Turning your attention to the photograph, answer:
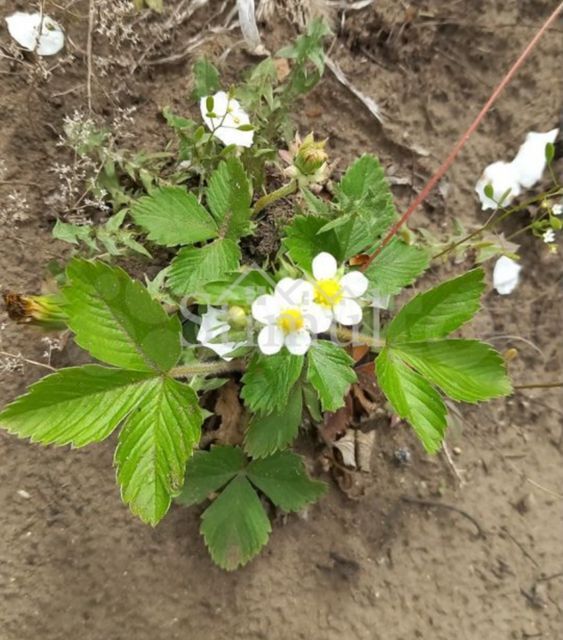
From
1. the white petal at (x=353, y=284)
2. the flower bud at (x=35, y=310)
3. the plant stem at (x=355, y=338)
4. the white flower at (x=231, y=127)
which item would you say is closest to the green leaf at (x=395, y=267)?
the plant stem at (x=355, y=338)

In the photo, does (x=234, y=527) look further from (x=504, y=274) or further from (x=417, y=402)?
(x=504, y=274)

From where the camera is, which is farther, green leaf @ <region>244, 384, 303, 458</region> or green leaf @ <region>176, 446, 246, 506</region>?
green leaf @ <region>176, 446, 246, 506</region>

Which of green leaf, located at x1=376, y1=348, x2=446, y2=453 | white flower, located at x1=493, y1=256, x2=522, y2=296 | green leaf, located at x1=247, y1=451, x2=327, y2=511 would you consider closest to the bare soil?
white flower, located at x1=493, y1=256, x2=522, y2=296

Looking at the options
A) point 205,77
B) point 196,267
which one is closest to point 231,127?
point 205,77

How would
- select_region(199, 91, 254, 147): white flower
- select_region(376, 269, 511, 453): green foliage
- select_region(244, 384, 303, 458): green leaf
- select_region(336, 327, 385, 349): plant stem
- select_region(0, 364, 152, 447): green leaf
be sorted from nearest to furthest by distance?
1. select_region(0, 364, 152, 447): green leaf
2. select_region(376, 269, 511, 453): green foliage
3. select_region(336, 327, 385, 349): plant stem
4. select_region(244, 384, 303, 458): green leaf
5. select_region(199, 91, 254, 147): white flower

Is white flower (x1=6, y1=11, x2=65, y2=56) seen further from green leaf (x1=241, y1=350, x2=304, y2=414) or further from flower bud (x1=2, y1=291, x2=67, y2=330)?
green leaf (x1=241, y1=350, x2=304, y2=414)

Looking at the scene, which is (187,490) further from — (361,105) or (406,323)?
(361,105)

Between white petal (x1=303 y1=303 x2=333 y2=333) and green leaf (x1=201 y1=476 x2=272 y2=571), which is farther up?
white petal (x1=303 y1=303 x2=333 y2=333)

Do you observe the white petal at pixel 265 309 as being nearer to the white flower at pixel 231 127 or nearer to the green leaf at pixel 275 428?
the green leaf at pixel 275 428
